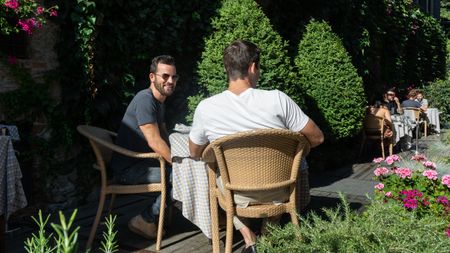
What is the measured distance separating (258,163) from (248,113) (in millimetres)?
285

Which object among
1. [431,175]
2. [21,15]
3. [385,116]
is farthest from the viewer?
[385,116]

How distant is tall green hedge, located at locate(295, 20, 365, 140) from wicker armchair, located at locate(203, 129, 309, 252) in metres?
3.97

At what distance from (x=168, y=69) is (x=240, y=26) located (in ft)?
6.27

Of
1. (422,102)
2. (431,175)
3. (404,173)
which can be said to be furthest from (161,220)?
(422,102)

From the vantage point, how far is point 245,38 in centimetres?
511

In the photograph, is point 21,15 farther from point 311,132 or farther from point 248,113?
point 311,132

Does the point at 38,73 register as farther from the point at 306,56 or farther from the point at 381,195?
the point at 306,56

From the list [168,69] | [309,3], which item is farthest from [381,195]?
[309,3]

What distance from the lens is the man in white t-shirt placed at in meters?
2.59

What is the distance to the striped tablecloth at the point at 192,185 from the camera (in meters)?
3.11

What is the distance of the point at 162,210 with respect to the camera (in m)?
3.28

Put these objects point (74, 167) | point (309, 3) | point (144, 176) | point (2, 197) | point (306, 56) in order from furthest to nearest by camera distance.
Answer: point (309, 3) → point (306, 56) → point (74, 167) → point (144, 176) → point (2, 197)

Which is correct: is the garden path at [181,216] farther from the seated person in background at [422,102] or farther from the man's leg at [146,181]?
the seated person in background at [422,102]

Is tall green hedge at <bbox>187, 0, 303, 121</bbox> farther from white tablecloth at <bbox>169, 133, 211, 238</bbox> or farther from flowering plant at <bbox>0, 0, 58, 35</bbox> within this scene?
white tablecloth at <bbox>169, 133, 211, 238</bbox>
